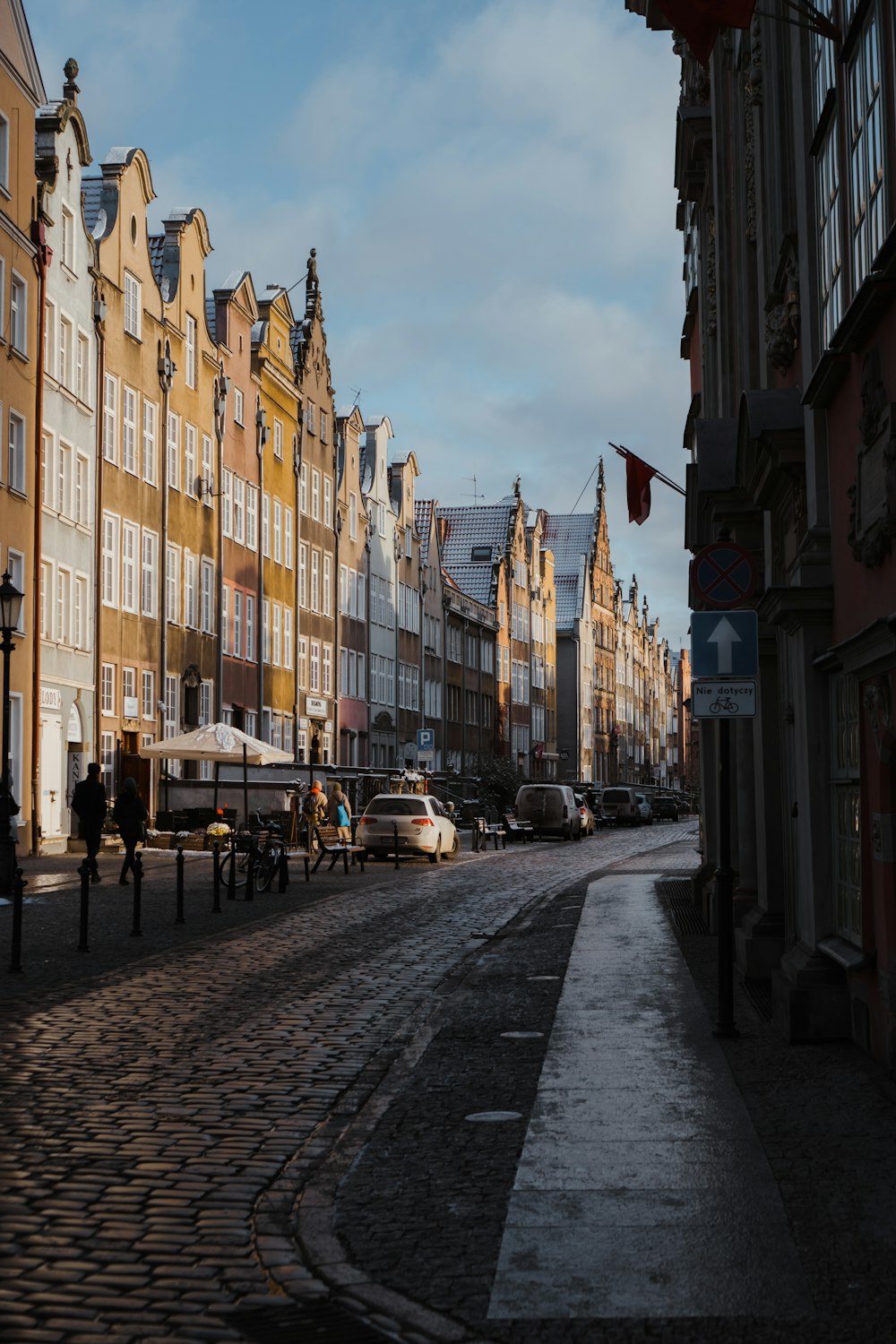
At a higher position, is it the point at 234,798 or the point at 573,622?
the point at 573,622

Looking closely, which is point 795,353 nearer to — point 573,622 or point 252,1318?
point 252,1318

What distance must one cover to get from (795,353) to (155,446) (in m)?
34.5

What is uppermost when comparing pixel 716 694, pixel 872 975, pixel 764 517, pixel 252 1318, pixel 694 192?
pixel 694 192

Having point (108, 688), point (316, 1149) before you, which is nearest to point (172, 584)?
point (108, 688)

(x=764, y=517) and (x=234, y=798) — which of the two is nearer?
(x=764, y=517)

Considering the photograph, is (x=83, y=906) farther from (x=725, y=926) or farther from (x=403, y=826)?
(x=403, y=826)

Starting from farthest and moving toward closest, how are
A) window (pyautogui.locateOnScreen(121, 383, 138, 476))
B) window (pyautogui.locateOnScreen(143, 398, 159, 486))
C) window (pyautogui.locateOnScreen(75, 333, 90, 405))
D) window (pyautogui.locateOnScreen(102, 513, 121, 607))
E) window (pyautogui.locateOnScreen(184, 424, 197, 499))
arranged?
window (pyautogui.locateOnScreen(184, 424, 197, 499)), window (pyautogui.locateOnScreen(143, 398, 159, 486)), window (pyautogui.locateOnScreen(121, 383, 138, 476)), window (pyautogui.locateOnScreen(102, 513, 121, 607)), window (pyautogui.locateOnScreen(75, 333, 90, 405))

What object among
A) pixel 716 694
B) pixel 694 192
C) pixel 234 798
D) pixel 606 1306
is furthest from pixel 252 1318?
pixel 234 798

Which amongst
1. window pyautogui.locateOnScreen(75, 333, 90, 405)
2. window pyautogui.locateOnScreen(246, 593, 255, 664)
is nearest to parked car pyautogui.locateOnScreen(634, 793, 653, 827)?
window pyautogui.locateOnScreen(246, 593, 255, 664)

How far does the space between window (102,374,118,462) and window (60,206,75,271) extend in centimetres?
311

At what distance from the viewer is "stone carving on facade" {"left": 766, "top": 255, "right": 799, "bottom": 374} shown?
40.1 ft

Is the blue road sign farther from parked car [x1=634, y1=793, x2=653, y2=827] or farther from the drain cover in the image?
parked car [x1=634, y1=793, x2=653, y2=827]

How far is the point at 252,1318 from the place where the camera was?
207 inches

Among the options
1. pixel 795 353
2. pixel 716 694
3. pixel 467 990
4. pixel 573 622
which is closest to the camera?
pixel 716 694
